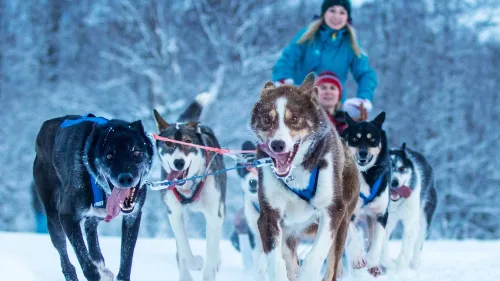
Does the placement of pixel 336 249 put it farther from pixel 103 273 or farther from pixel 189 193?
pixel 189 193

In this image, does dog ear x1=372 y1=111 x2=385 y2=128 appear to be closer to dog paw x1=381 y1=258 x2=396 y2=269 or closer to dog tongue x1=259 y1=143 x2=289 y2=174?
dog paw x1=381 y1=258 x2=396 y2=269

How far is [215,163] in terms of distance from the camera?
4949 mm

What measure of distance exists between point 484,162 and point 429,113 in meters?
1.70

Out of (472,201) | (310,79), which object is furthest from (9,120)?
(310,79)

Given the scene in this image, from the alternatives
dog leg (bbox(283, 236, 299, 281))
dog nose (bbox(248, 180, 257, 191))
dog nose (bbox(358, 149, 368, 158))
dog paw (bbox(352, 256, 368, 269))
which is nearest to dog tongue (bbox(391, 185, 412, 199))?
dog nose (bbox(358, 149, 368, 158))

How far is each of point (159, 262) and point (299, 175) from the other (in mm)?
2609

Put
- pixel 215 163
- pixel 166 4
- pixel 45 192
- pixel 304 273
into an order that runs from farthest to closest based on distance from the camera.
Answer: pixel 166 4 → pixel 215 163 → pixel 45 192 → pixel 304 273

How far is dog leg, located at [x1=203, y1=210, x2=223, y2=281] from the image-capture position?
444cm

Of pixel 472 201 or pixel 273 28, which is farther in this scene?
pixel 472 201

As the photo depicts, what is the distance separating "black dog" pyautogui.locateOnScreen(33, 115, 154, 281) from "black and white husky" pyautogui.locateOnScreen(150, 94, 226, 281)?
3.09ft

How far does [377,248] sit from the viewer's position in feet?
15.1

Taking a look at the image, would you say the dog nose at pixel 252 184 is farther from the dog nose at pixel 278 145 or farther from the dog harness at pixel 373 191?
the dog nose at pixel 278 145

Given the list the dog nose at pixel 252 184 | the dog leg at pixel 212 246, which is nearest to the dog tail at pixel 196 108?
the dog nose at pixel 252 184

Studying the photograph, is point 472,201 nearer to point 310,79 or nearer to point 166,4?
point 166,4
